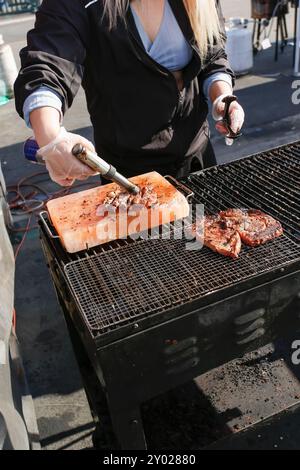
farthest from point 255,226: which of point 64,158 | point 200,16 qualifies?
point 200,16

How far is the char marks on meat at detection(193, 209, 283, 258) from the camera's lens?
61.0 inches

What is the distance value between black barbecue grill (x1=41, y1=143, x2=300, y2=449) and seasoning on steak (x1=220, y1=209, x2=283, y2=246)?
32 millimetres

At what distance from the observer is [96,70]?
1935 mm

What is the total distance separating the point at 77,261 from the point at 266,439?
1.51m

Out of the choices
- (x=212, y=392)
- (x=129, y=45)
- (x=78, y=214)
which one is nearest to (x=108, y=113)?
(x=129, y=45)

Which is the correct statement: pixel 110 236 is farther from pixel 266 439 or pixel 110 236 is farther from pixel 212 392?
pixel 266 439

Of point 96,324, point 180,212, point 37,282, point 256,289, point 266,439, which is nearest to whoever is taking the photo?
point 96,324

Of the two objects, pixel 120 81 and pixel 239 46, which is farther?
pixel 239 46

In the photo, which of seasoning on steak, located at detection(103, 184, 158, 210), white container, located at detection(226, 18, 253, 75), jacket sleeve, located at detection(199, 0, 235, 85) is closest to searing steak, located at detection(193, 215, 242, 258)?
seasoning on steak, located at detection(103, 184, 158, 210)

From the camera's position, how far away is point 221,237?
157cm

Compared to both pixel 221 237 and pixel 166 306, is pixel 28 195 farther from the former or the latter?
pixel 166 306

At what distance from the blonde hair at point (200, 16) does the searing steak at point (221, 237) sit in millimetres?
874

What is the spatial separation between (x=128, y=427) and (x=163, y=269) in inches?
22.9

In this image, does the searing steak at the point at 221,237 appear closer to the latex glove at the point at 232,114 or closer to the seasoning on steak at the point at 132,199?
the seasoning on steak at the point at 132,199
